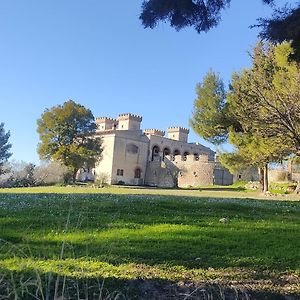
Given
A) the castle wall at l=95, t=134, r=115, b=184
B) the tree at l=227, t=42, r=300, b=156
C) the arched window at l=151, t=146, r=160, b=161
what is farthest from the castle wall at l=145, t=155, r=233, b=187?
the tree at l=227, t=42, r=300, b=156

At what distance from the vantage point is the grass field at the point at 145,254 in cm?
427

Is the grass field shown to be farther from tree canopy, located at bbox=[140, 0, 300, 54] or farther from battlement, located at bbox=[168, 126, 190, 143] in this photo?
battlement, located at bbox=[168, 126, 190, 143]

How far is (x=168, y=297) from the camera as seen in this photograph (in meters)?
4.23

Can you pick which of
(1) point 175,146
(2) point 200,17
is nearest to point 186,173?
(1) point 175,146

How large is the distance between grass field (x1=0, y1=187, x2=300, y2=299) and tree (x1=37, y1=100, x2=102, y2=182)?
3689 cm

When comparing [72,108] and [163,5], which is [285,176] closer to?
[72,108]

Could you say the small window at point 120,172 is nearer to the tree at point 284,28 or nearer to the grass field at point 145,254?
the grass field at point 145,254

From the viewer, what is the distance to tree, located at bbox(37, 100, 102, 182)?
47.0 metres

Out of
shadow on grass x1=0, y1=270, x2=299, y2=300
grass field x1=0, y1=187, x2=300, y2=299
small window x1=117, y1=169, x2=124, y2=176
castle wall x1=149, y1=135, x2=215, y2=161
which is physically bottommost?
shadow on grass x1=0, y1=270, x2=299, y2=300

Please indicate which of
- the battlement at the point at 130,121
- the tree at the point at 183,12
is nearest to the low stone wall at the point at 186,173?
the battlement at the point at 130,121

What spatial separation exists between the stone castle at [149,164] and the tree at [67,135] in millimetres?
8221

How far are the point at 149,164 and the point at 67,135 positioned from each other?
717 inches

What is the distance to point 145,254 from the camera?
5977 millimetres

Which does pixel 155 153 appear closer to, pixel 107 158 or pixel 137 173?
pixel 137 173
